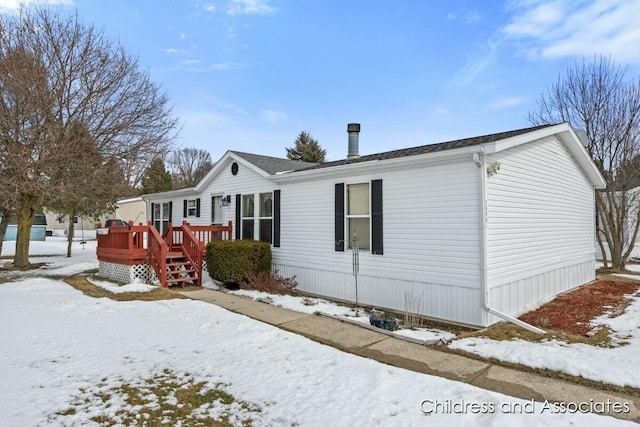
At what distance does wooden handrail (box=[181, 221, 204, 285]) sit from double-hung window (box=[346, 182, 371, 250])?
457 centimetres

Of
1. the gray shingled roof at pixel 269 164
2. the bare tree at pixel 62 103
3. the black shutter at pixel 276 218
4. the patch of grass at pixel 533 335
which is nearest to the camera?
the patch of grass at pixel 533 335

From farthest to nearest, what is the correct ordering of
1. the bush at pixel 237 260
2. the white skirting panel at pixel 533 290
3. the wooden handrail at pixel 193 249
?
the wooden handrail at pixel 193 249 → the bush at pixel 237 260 → the white skirting panel at pixel 533 290

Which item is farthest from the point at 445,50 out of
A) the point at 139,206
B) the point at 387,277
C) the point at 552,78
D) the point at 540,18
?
the point at 139,206

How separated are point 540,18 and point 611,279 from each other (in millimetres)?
8490

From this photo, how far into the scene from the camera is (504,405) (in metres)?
3.40

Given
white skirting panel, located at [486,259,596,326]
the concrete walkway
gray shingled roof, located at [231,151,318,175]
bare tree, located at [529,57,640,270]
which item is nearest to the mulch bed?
white skirting panel, located at [486,259,596,326]

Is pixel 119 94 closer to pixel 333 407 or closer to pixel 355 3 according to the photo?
pixel 355 3

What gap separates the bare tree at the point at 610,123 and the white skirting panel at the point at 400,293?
12.4m

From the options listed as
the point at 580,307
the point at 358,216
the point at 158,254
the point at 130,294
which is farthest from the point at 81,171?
the point at 580,307

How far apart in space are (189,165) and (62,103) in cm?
3462

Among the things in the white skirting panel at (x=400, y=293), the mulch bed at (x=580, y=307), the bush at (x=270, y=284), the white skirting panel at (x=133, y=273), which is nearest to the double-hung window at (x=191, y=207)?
the white skirting panel at (x=133, y=273)

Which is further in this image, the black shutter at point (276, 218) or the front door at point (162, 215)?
the front door at point (162, 215)

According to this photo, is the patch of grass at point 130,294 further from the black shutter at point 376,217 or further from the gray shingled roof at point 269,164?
the black shutter at point 376,217

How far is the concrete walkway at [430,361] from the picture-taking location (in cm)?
374
